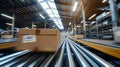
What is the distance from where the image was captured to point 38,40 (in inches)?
78.5

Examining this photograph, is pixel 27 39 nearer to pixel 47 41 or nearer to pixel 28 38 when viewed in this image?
pixel 28 38

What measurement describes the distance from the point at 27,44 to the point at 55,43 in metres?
0.48

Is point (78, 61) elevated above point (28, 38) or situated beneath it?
situated beneath

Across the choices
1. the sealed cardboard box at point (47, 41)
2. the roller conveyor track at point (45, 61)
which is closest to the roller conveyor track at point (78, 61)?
the roller conveyor track at point (45, 61)

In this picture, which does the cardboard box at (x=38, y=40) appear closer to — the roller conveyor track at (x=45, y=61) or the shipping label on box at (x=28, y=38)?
the shipping label on box at (x=28, y=38)

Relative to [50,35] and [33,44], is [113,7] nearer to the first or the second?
[50,35]

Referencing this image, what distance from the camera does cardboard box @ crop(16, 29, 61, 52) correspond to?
6.42ft

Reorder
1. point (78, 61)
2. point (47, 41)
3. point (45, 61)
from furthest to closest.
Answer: point (47, 41)
point (78, 61)
point (45, 61)

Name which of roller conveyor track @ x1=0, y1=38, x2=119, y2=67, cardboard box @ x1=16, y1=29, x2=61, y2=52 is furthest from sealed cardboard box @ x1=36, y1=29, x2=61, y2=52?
roller conveyor track @ x1=0, y1=38, x2=119, y2=67

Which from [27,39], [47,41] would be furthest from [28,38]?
[47,41]

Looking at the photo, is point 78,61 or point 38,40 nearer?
point 78,61

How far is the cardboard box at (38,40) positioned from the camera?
6.42 ft

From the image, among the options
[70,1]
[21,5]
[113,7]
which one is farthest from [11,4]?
[113,7]

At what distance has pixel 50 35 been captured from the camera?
200 centimetres
